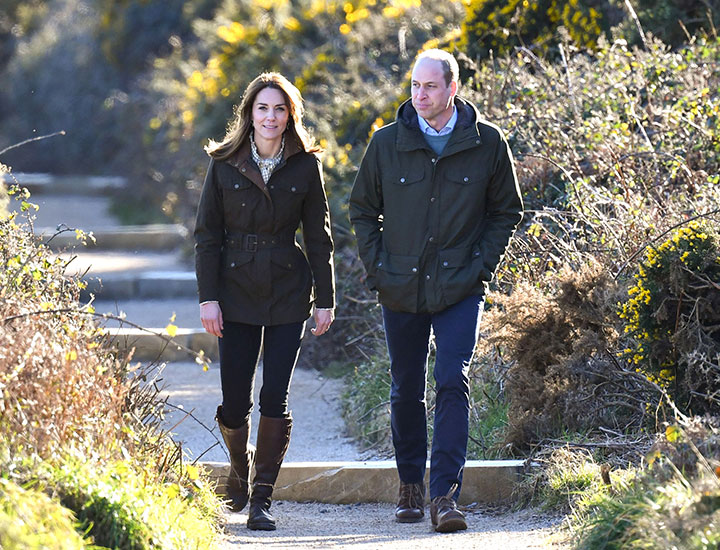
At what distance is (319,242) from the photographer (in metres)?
5.32

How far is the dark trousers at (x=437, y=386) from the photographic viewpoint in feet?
16.6

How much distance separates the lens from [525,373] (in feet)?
20.1

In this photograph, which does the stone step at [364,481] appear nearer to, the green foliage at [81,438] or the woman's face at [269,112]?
the green foliage at [81,438]

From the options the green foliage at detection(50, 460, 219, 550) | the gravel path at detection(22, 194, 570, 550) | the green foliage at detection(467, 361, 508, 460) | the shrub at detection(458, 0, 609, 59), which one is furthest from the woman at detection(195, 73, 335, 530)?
the shrub at detection(458, 0, 609, 59)

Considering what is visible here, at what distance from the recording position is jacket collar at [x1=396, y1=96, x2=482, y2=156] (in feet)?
16.8

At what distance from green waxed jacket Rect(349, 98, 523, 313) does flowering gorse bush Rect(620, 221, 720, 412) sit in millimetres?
766

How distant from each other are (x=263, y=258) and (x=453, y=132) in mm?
1005

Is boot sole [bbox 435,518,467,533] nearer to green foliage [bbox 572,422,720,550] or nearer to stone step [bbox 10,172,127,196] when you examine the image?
green foliage [bbox 572,422,720,550]

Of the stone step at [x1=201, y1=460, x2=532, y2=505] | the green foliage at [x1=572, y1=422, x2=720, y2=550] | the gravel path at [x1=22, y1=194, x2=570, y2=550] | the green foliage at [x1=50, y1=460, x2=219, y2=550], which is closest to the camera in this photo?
the green foliage at [x1=572, y1=422, x2=720, y2=550]

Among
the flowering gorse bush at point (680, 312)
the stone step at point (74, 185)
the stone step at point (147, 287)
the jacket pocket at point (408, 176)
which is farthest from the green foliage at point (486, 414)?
the stone step at point (74, 185)

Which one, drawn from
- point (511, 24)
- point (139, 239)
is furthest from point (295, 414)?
point (139, 239)

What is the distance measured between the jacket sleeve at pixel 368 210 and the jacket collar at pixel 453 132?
0.15m

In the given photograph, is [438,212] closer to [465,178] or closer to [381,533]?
[465,178]

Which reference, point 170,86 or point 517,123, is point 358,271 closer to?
point 517,123
